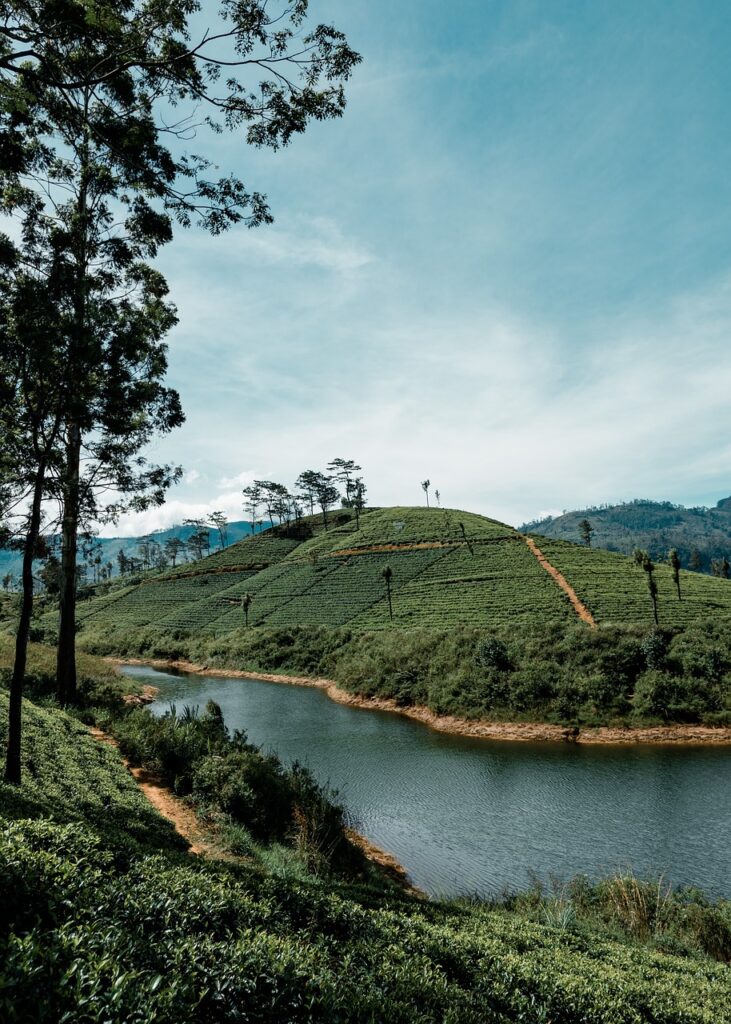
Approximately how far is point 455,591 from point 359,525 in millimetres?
57443

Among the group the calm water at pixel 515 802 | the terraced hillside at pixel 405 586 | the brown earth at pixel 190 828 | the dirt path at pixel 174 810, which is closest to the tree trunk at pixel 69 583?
the brown earth at pixel 190 828

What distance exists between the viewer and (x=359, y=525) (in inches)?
4793

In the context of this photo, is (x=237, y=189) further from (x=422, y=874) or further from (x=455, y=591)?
(x=455, y=591)

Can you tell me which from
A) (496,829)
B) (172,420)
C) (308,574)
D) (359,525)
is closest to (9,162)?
(172,420)

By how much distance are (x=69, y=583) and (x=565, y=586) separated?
53347 mm

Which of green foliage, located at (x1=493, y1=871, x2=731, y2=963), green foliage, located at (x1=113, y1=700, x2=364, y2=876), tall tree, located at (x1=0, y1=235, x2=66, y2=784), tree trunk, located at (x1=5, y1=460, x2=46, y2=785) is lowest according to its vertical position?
green foliage, located at (x1=493, y1=871, x2=731, y2=963)

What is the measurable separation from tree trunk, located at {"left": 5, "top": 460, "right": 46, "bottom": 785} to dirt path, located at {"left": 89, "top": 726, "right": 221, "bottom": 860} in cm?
387

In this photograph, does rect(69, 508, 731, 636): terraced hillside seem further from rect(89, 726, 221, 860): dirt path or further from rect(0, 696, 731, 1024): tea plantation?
rect(0, 696, 731, 1024): tea plantation

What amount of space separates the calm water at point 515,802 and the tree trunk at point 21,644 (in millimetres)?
11675

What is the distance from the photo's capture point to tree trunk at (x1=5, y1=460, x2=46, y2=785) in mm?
11188

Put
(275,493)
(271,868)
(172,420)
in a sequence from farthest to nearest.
→ (275,493)
(172,420)
(271,868)

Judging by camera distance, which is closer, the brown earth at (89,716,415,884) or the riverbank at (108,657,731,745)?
the brown earth at (89,716,415,884)

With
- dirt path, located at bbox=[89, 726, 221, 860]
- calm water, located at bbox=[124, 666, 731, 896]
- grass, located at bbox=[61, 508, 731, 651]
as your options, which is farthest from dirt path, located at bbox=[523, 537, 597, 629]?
dirt path, located at bbox=[89, 726, 221, 860]

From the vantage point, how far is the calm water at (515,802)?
55.4 ft
